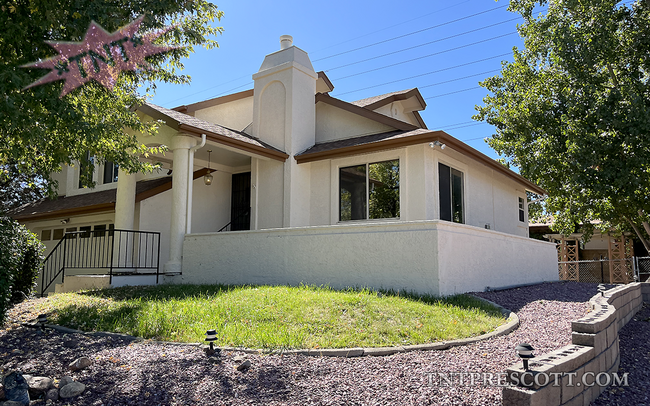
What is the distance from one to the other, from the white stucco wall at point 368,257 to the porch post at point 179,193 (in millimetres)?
217

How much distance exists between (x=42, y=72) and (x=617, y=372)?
760cm

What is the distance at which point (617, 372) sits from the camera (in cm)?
501

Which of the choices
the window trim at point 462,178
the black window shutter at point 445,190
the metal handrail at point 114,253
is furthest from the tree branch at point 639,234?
the metal handrail at point 114,253

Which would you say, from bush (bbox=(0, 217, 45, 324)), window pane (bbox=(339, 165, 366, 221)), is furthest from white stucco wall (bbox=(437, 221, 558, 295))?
bush (bbox=(0, 217, 45, 324))

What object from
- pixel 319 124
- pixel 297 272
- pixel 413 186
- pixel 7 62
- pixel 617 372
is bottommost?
pixel 617 372

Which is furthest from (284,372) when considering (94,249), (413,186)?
(94,249)

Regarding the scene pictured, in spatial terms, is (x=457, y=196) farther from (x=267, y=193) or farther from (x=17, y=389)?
(x=17, y=389)

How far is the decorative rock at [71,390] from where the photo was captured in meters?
3.87

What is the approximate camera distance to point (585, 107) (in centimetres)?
1586

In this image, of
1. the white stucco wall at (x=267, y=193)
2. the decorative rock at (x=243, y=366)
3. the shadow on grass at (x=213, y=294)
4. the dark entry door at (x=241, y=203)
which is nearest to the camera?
the decorative rock at (x=243, y=366)

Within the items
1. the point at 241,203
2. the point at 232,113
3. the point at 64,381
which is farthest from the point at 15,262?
the point at 232,113

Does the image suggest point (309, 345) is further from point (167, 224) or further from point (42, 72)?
point (167, 224)

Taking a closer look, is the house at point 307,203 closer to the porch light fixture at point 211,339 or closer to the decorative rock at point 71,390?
the porch light fixture at point 211,339
